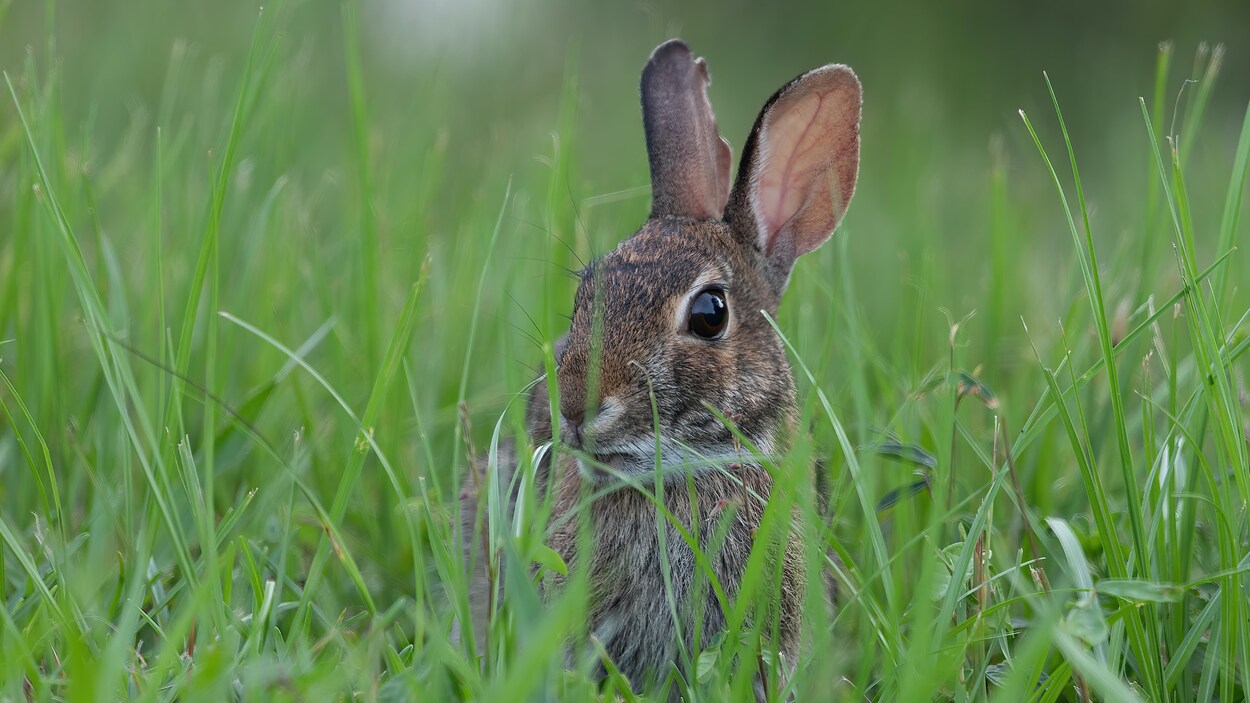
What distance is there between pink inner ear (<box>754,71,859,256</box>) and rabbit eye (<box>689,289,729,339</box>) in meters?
0.48

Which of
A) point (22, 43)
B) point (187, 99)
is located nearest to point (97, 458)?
point (187, 99)

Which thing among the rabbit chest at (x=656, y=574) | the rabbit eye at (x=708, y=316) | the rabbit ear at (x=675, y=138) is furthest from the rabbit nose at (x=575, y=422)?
the rabbit ear at (x=675, y=138)

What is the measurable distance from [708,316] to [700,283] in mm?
92

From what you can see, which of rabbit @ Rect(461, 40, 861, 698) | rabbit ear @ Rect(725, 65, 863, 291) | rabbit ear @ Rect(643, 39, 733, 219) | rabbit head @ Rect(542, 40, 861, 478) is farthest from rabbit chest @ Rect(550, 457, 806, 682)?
rabbit ear @ Rect(643, 39, 733, 219)

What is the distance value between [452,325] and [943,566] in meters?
2.27

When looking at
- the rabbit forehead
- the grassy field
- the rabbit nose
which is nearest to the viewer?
the grassy field

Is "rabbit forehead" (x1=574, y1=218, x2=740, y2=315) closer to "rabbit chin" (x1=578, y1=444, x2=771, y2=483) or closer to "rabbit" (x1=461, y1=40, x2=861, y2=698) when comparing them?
"rabbit" (x1=461, y1=40, x2=861, y2=698)

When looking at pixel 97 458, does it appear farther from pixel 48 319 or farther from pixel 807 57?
pixel 807 57

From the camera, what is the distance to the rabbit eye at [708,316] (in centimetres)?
308

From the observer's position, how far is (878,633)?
2389 millimetres

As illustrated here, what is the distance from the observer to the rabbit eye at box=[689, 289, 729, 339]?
308 cm

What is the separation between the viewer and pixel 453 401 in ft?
13.6

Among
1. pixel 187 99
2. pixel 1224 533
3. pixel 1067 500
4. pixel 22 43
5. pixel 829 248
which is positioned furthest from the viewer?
pixel 22 43

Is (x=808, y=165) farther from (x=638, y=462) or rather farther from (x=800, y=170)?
(x=638, y=462)
